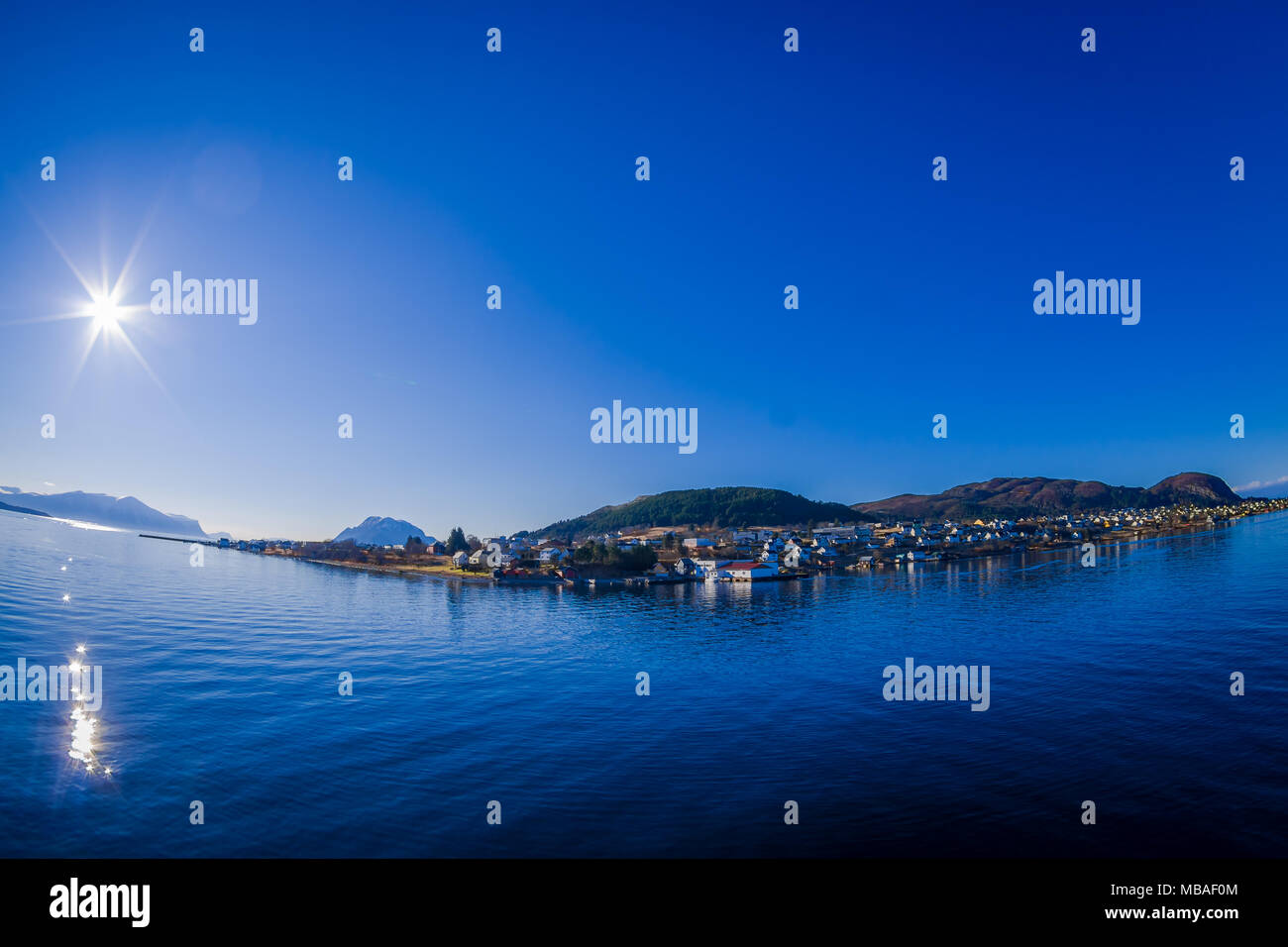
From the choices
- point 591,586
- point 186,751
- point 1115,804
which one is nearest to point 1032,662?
point 1115,804

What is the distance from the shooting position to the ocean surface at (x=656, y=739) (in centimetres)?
816

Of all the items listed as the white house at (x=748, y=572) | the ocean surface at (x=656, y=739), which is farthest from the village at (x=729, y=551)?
the ocean surface at (x=656, y=739)

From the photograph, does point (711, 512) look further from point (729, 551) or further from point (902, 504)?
point (902, 504)

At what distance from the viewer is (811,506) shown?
102 metres

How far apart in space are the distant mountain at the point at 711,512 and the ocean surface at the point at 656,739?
64.9 m

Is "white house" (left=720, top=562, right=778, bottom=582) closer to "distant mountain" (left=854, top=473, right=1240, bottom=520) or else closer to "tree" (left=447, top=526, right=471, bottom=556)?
"tree" (left=447, top=526, right=471, bottom=556)

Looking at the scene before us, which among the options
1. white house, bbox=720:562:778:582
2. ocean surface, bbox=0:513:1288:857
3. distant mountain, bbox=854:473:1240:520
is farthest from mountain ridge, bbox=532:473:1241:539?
ocean surface, bbox=0:513:1288:857

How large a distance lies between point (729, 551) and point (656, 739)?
182 feet

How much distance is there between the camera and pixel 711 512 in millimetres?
93938

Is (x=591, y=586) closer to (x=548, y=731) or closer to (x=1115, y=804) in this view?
(x=548, y=731)

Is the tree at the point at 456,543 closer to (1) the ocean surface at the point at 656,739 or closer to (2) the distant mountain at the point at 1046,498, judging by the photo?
(1) the ocean surface at the point at 656,739

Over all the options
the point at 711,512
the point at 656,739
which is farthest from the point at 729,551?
the point at 656,739

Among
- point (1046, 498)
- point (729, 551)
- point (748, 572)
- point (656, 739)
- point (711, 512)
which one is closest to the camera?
point (656, 739)
